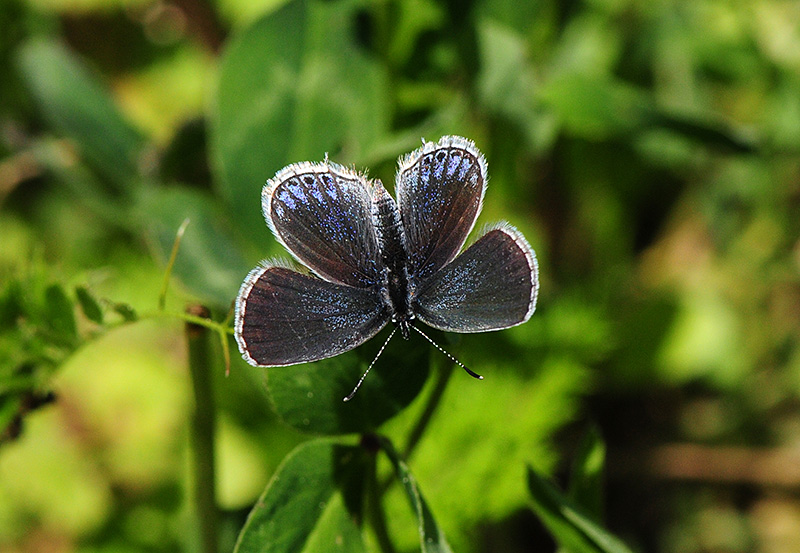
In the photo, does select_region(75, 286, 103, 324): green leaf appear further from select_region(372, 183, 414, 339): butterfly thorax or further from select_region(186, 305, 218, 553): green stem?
select_region(372, 183, 414, 339): butterfly thorax

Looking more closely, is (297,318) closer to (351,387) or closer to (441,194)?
(351,387)

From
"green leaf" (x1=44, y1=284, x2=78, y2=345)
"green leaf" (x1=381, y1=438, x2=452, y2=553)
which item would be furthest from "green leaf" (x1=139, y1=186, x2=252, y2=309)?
"green leaf" (x1=381, y1=438, x2=452, y2=553)

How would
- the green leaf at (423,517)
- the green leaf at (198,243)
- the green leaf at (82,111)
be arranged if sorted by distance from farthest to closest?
the green leaf at (82,111)
the green leaf at (198,243)
the green leaf at (423,517)

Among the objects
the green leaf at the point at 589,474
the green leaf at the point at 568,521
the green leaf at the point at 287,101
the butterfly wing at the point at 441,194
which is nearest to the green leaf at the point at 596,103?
the green leaf at the point at 287,101

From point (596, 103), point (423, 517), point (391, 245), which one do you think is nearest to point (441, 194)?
point (391, 245)

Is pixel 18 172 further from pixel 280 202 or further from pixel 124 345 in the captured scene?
pixel 280 202

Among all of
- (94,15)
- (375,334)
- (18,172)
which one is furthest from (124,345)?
(375,334)

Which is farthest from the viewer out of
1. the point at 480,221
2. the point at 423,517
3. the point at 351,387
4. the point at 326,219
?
the point at 480,221

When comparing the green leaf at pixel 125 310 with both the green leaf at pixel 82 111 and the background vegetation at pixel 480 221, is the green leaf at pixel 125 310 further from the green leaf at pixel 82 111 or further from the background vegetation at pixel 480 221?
the green leaf at pixel 82 111
